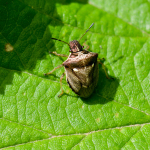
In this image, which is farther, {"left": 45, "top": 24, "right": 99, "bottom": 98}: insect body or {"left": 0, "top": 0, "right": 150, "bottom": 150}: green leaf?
{"left": 45, "top": 24, "right": 99, "bottom": 98}: insect body

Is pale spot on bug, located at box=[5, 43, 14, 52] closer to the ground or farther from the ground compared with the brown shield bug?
farther from the ground

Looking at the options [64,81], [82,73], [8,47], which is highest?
[8,47]

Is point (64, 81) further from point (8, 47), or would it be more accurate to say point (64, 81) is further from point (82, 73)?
point (8, 47)

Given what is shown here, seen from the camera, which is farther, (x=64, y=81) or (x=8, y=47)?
(x=64, y=81)

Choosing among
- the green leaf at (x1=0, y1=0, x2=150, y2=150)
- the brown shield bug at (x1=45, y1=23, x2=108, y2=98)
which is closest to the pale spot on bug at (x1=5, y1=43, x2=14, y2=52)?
the green leaf at (x1=0, y1=0, x2=150, y2=150)

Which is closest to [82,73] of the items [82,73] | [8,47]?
[82,73]

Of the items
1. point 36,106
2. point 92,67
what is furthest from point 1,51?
point 92,67

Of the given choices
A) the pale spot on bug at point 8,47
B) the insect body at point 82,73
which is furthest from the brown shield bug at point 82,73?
the pale spot on bug at point 8,47

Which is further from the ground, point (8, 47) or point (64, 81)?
point (8, 47)

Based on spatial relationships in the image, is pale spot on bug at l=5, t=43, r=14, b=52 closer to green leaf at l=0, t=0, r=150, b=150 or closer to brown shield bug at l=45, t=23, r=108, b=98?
green leaf at l=0, t=0, r=150, b=150
